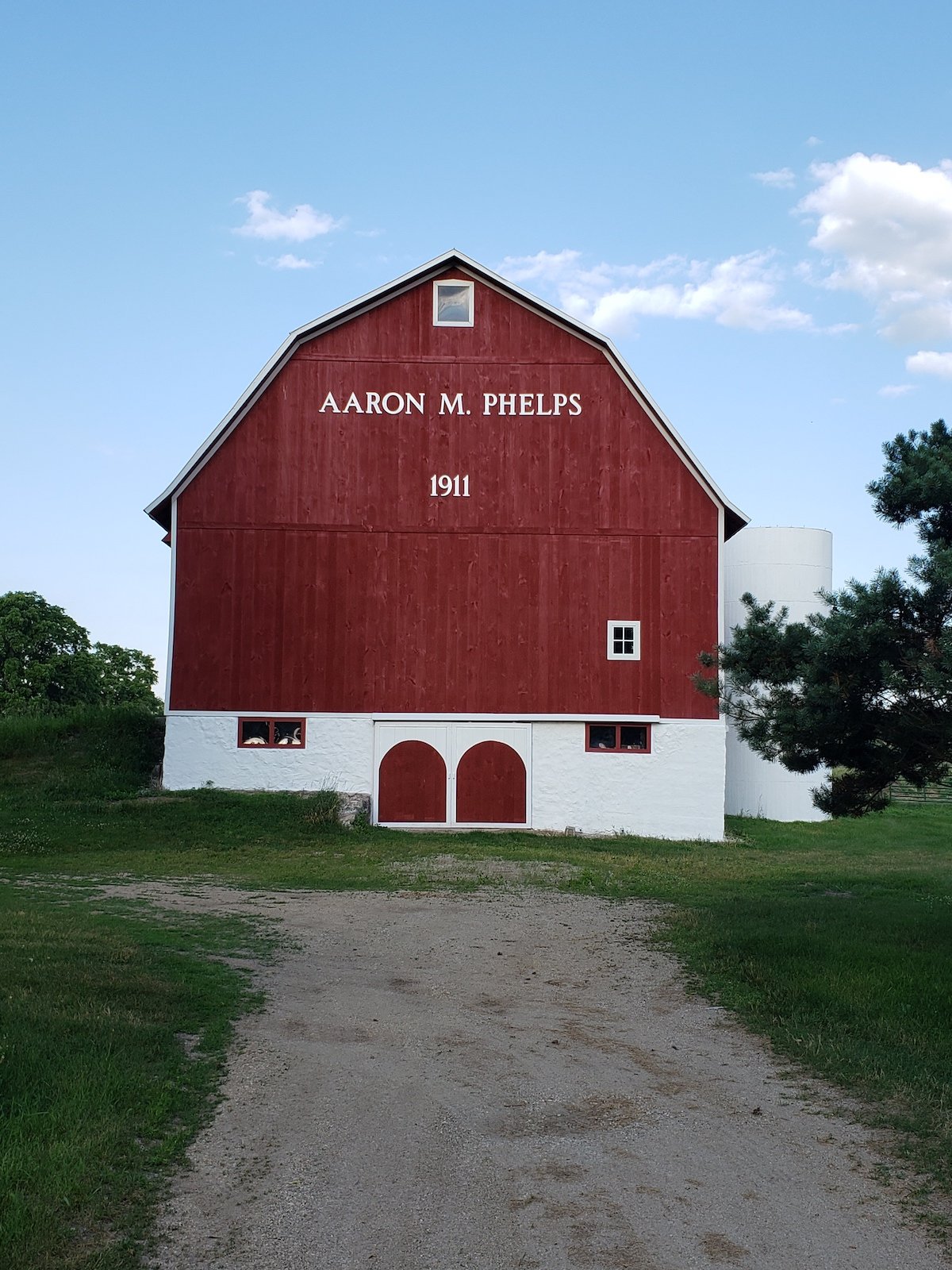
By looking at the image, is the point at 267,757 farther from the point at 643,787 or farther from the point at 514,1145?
the point at 514,1145

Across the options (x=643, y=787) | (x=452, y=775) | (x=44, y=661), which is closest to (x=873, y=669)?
(x=643, y=787)

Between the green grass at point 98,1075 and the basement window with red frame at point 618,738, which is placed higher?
the basement window with red frame at point 618,738

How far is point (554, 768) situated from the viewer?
27406 millimetres

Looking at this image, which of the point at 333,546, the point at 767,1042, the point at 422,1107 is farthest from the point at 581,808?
the point at 422,1107

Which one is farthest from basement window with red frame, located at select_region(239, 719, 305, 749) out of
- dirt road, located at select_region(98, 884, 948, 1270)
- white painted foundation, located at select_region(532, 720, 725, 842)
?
dirt road, located at select_region(98, 884, 948, 1270)

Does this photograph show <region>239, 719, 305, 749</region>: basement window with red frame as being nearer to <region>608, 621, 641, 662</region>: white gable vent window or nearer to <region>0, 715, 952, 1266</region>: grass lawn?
<region>0, 715, 952, 1266</region>: grass lawn

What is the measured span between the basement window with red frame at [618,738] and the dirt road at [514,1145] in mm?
15869

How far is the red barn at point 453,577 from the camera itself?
89.4 feet

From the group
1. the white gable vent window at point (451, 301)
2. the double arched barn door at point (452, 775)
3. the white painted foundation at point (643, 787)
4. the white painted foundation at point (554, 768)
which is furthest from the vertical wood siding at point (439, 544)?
the white painted foundation at point (643, 787)

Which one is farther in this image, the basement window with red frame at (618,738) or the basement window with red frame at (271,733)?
the basement window with red frame at (618,738)

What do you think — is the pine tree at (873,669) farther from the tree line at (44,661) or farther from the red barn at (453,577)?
the tree line at (44,661)

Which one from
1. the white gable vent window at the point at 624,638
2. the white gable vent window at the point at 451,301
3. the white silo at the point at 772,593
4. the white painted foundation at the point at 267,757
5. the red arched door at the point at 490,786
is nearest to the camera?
the white painted foundation at the point at 267,757

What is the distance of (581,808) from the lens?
27359mm

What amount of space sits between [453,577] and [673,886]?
414 inches
